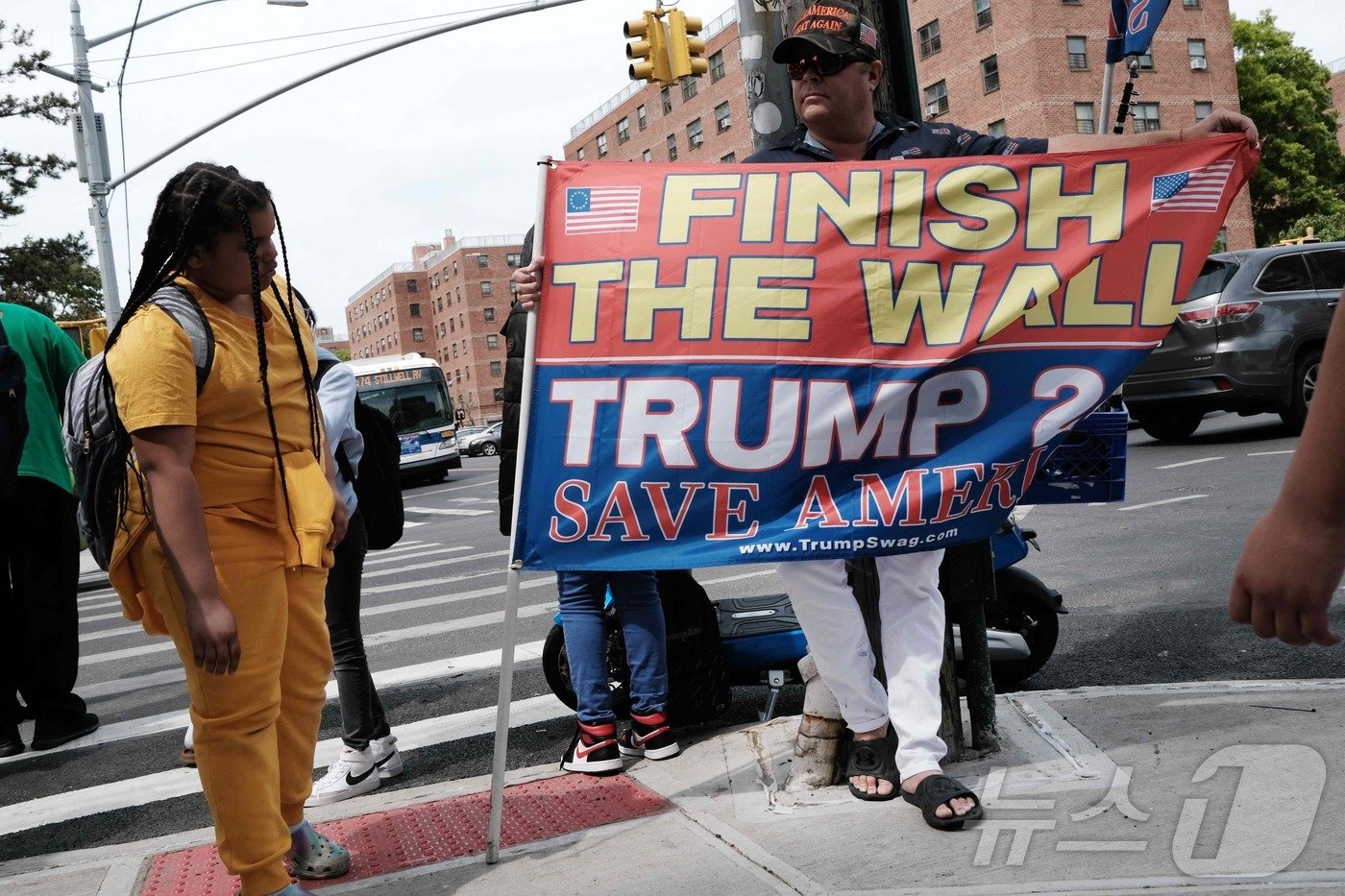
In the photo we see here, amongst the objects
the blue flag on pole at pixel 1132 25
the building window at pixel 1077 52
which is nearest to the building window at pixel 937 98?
the building window at pixel 1077 52

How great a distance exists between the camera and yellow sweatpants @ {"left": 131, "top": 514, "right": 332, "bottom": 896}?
2.68 m

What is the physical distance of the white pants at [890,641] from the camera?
3178 millimetres

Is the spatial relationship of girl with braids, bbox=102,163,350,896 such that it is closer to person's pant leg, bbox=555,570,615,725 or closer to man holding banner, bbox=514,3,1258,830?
man holding banner, bbox=514,3,1258,830

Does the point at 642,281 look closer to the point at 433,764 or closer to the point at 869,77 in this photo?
the point at 869,77

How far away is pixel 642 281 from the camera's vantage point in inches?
125

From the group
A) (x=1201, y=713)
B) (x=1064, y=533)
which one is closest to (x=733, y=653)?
(x=1201, y=713)

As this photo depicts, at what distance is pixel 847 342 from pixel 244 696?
68.9 inches

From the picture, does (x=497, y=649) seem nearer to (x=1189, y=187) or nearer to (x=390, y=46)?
(x=1189, y=187)

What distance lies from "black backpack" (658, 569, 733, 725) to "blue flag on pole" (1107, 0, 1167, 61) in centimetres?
248

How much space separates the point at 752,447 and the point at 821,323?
1.26ft

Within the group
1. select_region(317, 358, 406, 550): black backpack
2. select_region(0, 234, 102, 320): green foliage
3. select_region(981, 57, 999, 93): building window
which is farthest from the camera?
select_region(981, 57, 999, 93): building window

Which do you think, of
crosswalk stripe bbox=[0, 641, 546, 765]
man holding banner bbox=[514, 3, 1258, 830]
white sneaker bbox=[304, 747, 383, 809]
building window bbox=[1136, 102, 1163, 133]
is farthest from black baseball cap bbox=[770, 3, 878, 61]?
building window bbox=[1136, 102, 1163, 133]

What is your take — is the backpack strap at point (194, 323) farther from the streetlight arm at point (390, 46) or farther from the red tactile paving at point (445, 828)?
the streetlight arm at point (390, 46)

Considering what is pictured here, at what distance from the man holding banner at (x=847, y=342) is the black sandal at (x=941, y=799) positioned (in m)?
0.05
